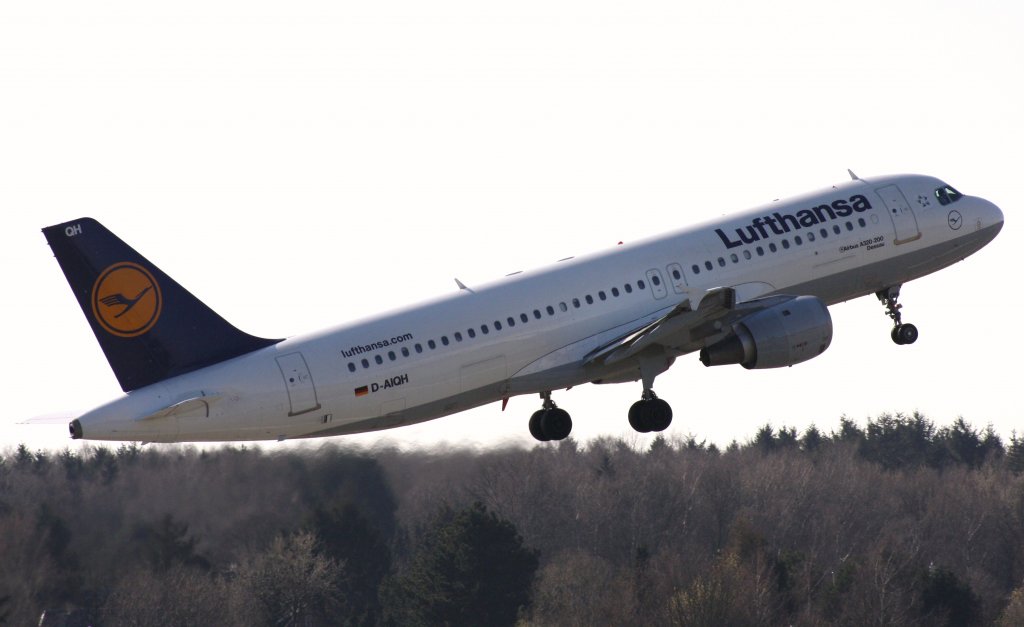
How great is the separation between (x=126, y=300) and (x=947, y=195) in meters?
28.1

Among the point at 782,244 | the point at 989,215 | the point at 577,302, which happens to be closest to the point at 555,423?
the point at 577,302

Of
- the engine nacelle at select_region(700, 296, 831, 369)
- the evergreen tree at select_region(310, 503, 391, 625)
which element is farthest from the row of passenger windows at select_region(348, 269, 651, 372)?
the evergreen tree at select_region(310, 503, 391, 625)

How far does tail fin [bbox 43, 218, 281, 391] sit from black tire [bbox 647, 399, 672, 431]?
13462 mm

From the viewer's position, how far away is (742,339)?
2057 inches

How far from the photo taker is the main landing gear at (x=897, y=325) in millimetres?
58656

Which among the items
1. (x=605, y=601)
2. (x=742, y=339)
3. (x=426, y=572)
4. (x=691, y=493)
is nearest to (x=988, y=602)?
(x=691, y=493)

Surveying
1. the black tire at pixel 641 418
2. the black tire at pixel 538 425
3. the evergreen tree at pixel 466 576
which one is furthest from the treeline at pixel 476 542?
the black tire at pixel 641 418

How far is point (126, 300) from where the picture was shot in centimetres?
4650

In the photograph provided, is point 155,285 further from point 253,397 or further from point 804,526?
point 804,526

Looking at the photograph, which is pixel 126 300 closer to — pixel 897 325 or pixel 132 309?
pixel 132 309

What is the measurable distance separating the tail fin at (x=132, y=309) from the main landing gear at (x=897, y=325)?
23.1 m

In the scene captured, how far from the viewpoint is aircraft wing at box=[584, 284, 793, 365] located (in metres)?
50.2

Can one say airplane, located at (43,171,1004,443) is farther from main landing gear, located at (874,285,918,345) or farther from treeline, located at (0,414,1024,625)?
treeline, located at (0,414,1024,625)

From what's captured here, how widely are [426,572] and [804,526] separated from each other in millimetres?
37312
